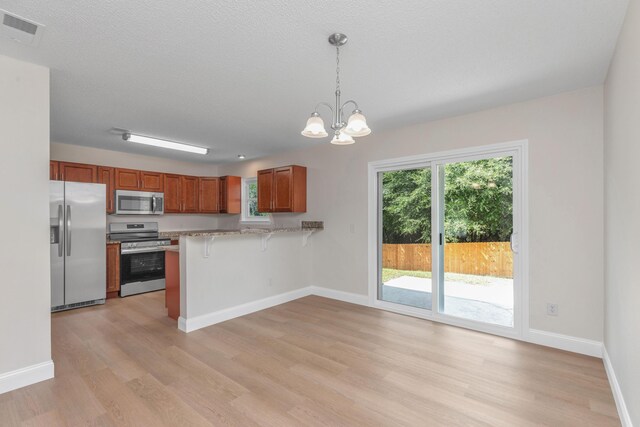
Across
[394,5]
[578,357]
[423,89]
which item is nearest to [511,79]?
[423,89]

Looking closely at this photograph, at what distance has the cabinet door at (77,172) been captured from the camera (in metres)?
4.62

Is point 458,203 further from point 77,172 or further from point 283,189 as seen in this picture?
point 77,172

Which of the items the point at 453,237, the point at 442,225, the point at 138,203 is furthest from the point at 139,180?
the point at 453,237

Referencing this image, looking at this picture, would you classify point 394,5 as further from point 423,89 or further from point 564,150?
point 564,150

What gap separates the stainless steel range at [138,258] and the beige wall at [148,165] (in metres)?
0.24

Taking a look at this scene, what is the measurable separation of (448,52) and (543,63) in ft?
2.71

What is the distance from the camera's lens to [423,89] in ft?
9.37

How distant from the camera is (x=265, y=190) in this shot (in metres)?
5.49

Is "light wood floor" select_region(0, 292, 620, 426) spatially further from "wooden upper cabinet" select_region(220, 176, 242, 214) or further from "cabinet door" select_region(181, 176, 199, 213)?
"wooden upper cabinet" select_region(220, 176, 242, 214)

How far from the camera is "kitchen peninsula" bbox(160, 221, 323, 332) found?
11.7ft

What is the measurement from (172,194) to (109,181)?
1.10 metres

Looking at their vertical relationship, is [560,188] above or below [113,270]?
above

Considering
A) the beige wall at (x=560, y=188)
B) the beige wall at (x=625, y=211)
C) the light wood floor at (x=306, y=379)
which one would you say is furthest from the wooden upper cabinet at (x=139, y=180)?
the beige wall at (x=625, y=211)

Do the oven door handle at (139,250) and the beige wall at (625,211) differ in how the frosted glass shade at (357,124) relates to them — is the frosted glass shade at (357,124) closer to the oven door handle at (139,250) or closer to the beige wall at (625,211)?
the beige wall at (625,211)
